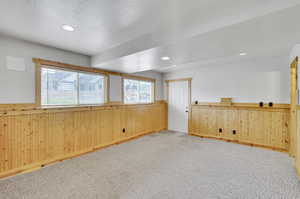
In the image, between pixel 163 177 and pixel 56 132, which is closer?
pixel 163 177

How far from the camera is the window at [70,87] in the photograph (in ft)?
10.00

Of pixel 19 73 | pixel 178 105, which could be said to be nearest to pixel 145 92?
pixel 178 105

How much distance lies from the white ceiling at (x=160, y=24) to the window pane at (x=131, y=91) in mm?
2079

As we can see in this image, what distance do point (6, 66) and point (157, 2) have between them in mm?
2748

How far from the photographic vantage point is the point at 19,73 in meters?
2.64

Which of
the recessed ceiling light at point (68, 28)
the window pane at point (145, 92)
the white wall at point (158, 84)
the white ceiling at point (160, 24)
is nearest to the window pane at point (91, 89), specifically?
the white ceiling at point (160, 24)

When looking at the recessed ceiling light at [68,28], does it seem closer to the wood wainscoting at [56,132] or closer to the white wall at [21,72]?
the white wall at [21,72]

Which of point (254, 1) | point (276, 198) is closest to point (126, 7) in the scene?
point (254, 1)

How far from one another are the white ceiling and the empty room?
15 mm

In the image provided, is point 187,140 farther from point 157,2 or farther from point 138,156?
point 157,2

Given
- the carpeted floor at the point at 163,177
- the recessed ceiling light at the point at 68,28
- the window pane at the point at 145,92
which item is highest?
the recessed ceiling light at the point at 68,28

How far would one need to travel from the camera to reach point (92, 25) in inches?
81.9

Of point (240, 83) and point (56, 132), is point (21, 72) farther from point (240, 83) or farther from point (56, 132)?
point (240, 83)

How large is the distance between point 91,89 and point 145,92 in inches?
86.3
